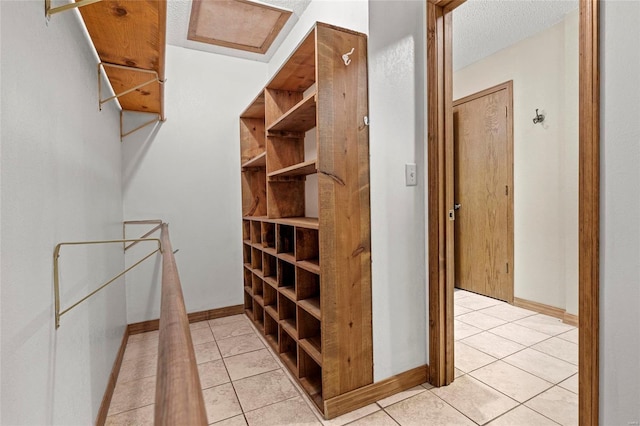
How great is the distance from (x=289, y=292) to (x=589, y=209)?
1.57 metres

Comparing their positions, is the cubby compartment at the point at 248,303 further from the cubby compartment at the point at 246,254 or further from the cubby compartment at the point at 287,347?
the cubby compartment at the point at 287,347

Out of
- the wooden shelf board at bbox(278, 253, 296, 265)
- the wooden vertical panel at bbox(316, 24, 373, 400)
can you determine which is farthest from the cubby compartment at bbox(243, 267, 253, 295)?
the wooden vertical panel at bbox(316, 24, 373, 400)

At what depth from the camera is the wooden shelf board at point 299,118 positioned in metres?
1.70

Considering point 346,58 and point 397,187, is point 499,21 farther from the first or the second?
point 397,187

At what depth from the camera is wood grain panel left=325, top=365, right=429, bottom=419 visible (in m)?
1.52

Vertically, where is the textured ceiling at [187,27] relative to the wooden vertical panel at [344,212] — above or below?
above

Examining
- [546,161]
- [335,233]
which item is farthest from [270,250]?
[546,161]

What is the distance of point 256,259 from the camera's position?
2.77 m

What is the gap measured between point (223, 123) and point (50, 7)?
78.5 inches

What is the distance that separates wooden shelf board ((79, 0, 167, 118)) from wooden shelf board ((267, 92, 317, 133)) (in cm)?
70

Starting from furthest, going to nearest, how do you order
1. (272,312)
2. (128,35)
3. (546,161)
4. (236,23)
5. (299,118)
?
(546,161), (236,23), (272,312), (299,118), (128,35)

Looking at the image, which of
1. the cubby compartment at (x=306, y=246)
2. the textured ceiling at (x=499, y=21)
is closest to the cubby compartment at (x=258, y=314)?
the cubby compartment at (x=306, y=246)

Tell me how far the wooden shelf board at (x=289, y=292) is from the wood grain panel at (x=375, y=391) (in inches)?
23.4

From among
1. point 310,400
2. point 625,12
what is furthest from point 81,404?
point 625,12
